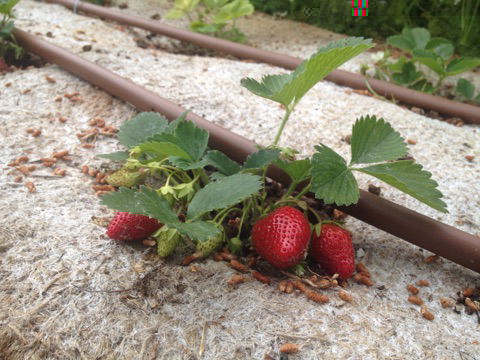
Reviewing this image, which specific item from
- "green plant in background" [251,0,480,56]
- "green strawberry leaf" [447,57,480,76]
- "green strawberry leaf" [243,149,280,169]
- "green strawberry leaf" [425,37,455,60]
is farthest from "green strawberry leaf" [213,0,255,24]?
"green strawberry leaf" [243,149,280,169]

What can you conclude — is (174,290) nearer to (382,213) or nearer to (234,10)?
(382,213)

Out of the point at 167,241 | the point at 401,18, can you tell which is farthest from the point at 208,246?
the point at 401,18

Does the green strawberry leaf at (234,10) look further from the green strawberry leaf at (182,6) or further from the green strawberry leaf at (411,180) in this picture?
the green strawberry leaf at (411,180)

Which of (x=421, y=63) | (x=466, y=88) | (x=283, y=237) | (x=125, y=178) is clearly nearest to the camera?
(x=283, y=237)

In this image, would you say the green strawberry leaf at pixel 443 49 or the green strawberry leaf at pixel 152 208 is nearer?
the green strawberry leaf at pixel 152 208

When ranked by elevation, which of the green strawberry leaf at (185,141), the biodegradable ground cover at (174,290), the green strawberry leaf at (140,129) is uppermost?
the green strawberry leaf at (185,141)

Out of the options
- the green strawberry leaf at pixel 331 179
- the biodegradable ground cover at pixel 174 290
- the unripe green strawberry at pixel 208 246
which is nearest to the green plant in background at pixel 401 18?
the biodegradable ground cover at pixel 174 290

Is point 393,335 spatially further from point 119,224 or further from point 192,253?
point 119,224
